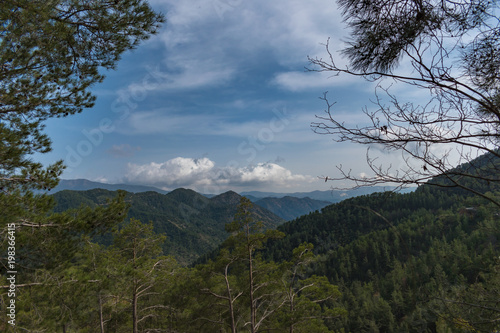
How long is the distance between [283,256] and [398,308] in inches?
1738

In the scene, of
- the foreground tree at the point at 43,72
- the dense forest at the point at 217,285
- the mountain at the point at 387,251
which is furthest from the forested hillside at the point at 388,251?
the foreground tree at the point at 43,72

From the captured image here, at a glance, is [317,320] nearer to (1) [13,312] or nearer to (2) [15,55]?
(1) [13,312]

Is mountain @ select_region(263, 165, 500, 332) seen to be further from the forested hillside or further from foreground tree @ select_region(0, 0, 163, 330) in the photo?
foreground tree @ select_region(0, 0, 163, 330)

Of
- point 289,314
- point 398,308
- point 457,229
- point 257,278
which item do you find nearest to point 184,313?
point 257,278

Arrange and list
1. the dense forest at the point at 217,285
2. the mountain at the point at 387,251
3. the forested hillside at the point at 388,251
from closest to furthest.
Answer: the dense forest at the point at 217,285 < the mountain at the point at 387,251 < the forested hillside at the point at 388,251

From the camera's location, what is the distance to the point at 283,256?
9069 centimetres

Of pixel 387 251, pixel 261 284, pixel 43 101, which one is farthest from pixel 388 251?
pixel 43 101

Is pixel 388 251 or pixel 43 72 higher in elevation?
pixel 43 72

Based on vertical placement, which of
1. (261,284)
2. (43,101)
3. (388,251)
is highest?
(43,101)

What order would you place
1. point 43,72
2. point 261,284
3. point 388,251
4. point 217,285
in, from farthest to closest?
point 388,251
point 217,285
point 261,284
point 43,72

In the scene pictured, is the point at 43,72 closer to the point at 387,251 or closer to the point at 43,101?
the point at 43,101

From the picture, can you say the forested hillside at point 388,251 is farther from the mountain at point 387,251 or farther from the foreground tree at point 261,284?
the foreground tree at point 261,284

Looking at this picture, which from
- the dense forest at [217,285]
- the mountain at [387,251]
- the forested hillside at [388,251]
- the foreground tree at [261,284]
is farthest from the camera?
the forested hillside at [388,251]

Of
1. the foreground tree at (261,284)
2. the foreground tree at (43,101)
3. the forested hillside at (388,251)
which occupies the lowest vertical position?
the forested hillside at (388,251)
